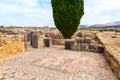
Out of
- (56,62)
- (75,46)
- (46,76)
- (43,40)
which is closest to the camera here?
(46,76)

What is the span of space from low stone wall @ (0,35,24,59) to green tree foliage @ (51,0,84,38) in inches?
218

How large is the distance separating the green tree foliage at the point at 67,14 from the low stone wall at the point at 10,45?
5527mm

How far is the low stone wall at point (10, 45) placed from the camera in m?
9.54

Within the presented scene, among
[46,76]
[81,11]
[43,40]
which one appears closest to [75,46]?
[43,40]

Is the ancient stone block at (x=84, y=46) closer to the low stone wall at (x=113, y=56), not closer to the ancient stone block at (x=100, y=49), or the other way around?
the ancient stone block at (x=100, y=49)

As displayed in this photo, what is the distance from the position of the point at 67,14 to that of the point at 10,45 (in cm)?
695

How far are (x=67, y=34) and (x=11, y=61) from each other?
7834 millimetres

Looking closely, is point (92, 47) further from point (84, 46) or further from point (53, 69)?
point (53, 69)

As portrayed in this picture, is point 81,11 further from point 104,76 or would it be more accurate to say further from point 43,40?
point 104,76

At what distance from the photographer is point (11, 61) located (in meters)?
8.77

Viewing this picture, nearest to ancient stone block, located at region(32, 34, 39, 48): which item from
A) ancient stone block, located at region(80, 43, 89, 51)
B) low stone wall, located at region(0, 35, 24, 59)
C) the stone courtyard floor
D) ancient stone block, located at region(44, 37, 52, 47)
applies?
ancient stone block, located at region(44, 37, 52, 47)

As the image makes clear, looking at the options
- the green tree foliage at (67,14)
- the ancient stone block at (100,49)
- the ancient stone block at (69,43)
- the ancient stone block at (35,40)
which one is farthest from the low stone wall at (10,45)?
the green tree foliage at (67,14)

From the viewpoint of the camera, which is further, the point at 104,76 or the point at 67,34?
the point at 67,34

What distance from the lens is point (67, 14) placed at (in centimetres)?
1559
